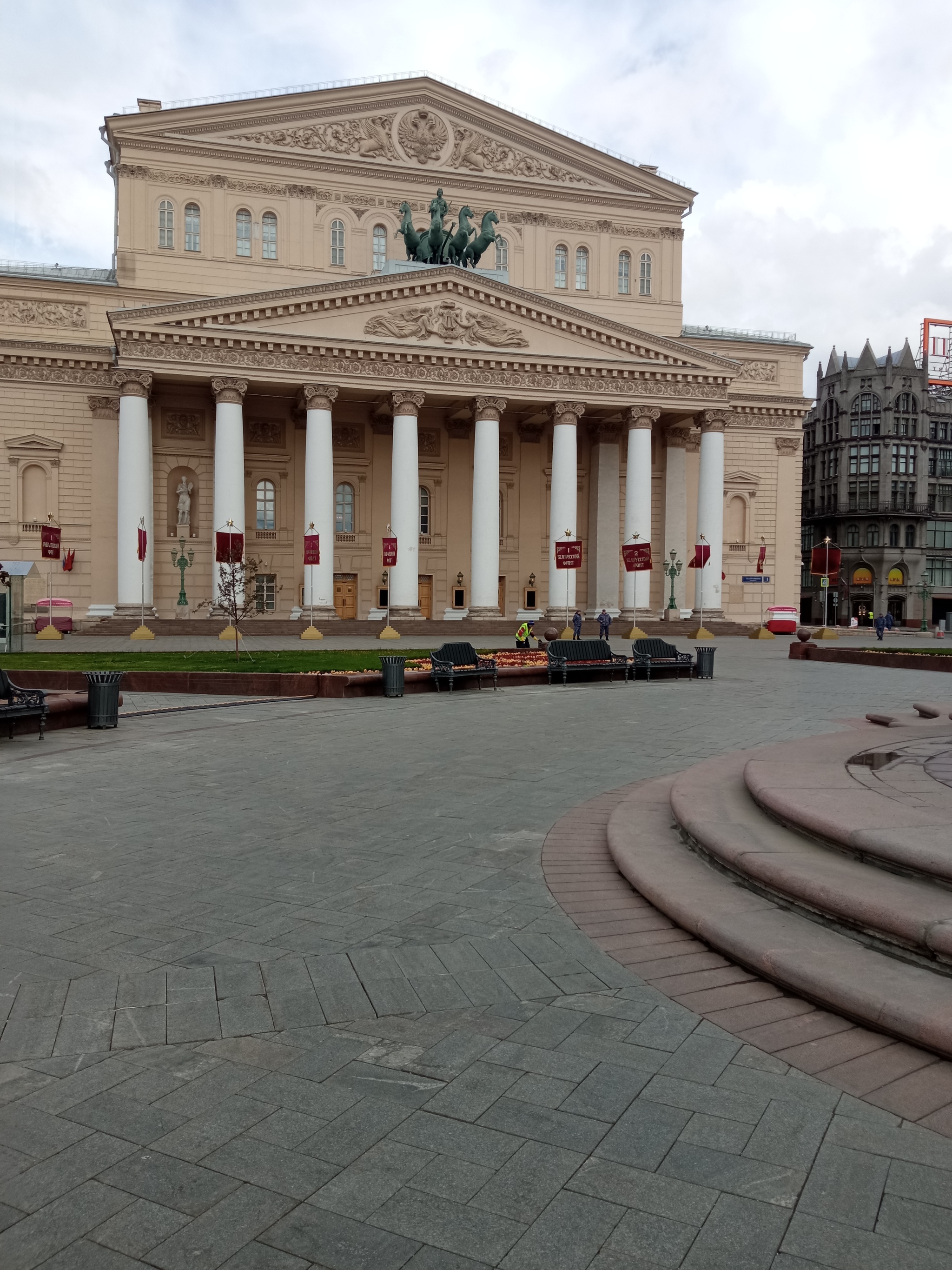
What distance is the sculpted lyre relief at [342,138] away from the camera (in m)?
51.0

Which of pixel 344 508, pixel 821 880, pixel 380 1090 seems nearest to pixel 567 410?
pixel 344 508

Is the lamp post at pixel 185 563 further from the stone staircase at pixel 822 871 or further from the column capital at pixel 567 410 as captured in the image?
the stone staircase at pixel 822 871

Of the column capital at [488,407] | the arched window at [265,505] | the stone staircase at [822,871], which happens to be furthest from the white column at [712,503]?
the stone staircase at [822,871]

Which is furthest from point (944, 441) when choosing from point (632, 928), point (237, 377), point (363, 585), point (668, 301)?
point (632, 928)

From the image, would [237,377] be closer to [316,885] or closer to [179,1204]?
[316,885]

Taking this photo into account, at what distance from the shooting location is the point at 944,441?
87688 millimetres

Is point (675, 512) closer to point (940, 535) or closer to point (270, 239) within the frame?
point (270, 239)

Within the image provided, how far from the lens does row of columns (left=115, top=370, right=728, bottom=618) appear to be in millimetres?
43688

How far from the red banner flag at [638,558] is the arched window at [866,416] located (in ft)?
190

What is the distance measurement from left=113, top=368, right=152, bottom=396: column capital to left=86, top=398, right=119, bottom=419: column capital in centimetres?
453

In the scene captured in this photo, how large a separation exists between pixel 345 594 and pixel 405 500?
300 inches

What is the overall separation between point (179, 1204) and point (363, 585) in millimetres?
48971

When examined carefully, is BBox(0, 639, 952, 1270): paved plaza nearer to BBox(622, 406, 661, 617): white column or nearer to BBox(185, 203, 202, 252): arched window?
BBox(622, 406, 661, 617): white column

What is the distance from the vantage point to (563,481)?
48.4 m
